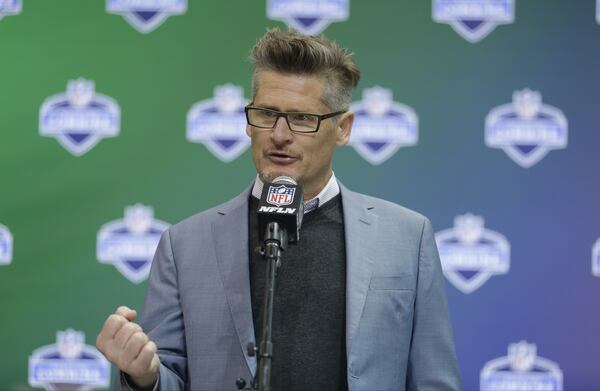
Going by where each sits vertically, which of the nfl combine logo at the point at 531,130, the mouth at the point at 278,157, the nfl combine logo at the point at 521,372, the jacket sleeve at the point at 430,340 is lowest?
the nfl combine logo at the point at 521,372

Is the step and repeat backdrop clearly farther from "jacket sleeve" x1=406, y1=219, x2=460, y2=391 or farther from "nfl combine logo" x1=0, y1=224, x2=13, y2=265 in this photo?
"jacket sleeve" x1=406, y1=219, x2=460, y2=391

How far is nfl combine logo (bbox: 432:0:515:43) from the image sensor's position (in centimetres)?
364

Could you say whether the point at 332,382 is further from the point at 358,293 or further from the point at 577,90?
the point at 577,90

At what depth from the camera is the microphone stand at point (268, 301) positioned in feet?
5.48

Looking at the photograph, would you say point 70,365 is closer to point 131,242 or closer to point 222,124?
point 131,242

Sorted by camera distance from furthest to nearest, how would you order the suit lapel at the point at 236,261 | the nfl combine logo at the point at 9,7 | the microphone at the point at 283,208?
the nfl combine logo at the point at 9,7, the suit lapel at the point at 236,261, the microphone at the point at 283,208

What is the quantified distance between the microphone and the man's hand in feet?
1.15

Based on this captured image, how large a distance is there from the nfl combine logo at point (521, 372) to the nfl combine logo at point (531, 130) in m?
0.80

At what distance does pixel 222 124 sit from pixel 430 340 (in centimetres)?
164

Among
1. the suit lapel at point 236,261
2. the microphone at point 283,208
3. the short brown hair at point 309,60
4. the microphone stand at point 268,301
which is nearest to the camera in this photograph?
the microphone stand at point 268,301

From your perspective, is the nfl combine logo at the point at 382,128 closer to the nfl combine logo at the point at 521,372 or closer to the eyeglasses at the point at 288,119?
the nfl combine logo at the point at 521,372

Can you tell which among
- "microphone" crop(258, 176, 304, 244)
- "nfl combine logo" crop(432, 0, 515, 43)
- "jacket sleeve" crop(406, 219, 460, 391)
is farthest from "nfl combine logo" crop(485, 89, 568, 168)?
"microphone" crop(258, 176, 304, 244)

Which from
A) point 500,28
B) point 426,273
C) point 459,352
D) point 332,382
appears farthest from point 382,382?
point 500,28

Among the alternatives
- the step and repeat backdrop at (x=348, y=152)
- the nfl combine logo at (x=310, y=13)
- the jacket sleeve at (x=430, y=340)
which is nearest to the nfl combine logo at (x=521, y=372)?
the step and repeat backdrop at (x=348, y=152)
